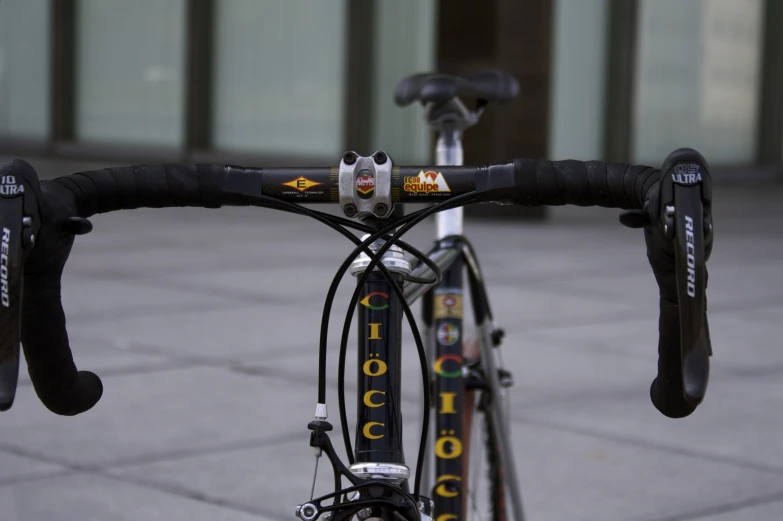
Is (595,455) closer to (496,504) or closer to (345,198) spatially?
(496,504)

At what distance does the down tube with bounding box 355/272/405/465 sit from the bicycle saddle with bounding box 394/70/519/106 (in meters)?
1.31

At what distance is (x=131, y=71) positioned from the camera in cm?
2103

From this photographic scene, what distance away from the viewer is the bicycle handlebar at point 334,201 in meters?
1.56

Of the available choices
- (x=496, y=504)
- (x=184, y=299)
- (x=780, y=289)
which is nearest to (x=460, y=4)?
(x=780, y=289)

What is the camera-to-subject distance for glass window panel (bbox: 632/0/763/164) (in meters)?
A: 18.6

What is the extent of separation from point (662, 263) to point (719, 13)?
18716mm

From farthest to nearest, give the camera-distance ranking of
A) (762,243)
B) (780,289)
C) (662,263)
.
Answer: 1. (762,243)
2. (780,289)
3. (662,263)

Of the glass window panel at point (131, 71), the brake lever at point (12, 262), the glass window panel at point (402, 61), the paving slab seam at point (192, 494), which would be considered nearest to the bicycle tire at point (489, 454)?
the paving slab seam at point (192, 494)

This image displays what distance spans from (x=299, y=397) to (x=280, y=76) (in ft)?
43.6

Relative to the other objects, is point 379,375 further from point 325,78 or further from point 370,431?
point 325,78

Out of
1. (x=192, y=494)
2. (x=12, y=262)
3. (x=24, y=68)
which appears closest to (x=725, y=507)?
(x=192, y=494)

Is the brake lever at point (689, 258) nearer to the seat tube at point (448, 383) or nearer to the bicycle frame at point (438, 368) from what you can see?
the bicycle frame at point (438, 368)

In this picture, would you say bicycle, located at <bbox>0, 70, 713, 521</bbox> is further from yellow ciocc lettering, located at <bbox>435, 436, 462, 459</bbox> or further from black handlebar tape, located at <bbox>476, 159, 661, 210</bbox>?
yellow ciocc lettering, located at <bbox>435, 436, 462, 459</bbox>

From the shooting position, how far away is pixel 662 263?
1659 mm
